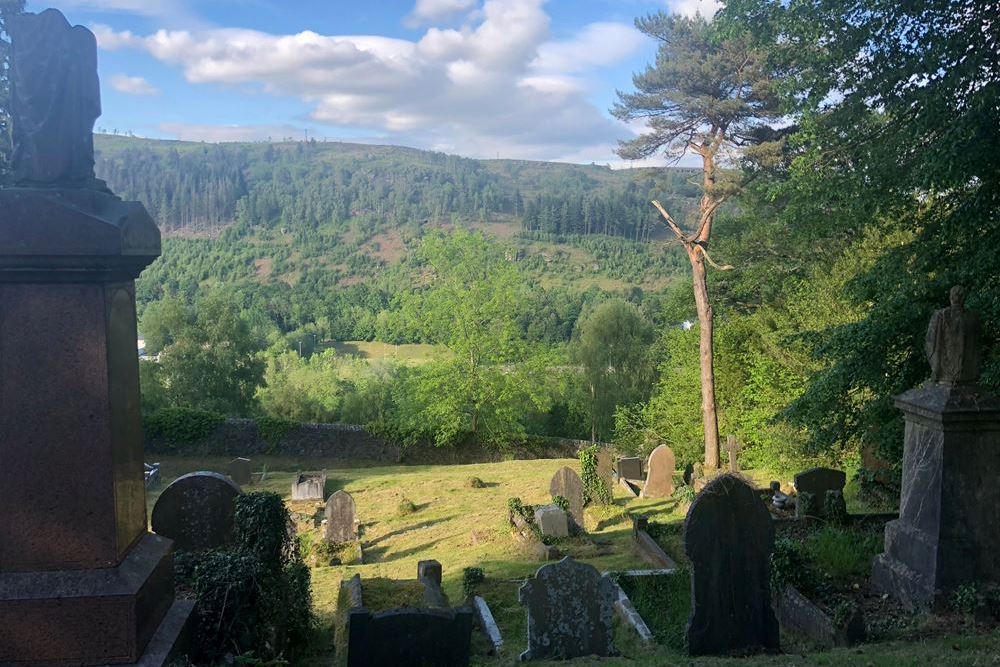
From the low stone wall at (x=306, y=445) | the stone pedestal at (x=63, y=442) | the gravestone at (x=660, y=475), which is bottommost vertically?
the low stone wall at (x=306, y=445)

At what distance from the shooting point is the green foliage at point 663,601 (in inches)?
275

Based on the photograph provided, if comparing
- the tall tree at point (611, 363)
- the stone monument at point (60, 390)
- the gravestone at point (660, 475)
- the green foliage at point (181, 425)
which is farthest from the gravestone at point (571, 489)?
the tall tree at point (611, 363)

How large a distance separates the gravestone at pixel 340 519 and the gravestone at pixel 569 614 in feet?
28.7

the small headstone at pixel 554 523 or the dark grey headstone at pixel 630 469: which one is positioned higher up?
the small headstone at pixel 554 523

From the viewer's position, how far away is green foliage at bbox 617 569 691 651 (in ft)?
22.9

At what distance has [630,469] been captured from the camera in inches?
775

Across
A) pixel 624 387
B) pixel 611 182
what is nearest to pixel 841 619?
pixel 624 387

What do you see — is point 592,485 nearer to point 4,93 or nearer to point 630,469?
point 630,469

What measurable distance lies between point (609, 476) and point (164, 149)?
203m

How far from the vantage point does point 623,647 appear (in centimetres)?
682

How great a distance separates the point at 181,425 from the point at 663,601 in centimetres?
2455

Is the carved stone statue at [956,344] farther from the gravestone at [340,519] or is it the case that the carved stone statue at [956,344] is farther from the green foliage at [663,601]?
the gravestone at [340,519]

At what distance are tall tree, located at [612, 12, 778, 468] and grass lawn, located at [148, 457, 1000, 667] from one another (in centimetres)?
757

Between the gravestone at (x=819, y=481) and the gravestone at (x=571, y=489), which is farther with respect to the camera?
the gravestone at (x=571, y=489)
